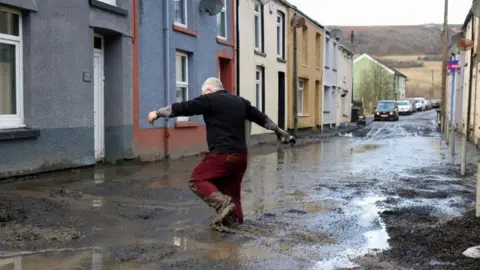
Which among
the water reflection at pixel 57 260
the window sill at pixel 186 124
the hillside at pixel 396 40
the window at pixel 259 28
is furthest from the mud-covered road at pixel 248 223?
the hillside at pixel 396 40

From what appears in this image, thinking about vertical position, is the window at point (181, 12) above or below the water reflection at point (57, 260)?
above

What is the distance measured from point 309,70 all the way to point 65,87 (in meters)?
20.1

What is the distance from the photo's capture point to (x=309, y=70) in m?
28.7

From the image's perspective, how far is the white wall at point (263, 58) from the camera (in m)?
19.3

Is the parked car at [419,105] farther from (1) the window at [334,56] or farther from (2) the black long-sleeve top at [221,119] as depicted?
(2) the black long-sleeve top at [221,119]

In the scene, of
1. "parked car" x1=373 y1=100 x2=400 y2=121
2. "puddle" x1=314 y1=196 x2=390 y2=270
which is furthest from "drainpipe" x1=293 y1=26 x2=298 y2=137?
"parked car" x1=373 y1=100 x2=400 y2=121

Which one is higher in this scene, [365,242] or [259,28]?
[259,28]

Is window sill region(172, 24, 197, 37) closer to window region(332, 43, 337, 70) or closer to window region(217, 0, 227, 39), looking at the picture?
window region(217, 0, 227, 39)

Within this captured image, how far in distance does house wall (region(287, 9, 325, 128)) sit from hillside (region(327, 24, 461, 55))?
2516 inches

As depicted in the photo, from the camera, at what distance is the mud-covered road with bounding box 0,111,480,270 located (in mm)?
4992

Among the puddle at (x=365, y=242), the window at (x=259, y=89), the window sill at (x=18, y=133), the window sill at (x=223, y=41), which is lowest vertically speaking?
the puddle at (x=365, y=242)

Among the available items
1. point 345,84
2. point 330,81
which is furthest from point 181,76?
point 345,84

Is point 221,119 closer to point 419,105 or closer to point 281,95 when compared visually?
point 281,95

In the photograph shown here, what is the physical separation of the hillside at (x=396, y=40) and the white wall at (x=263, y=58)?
72.2 meters
